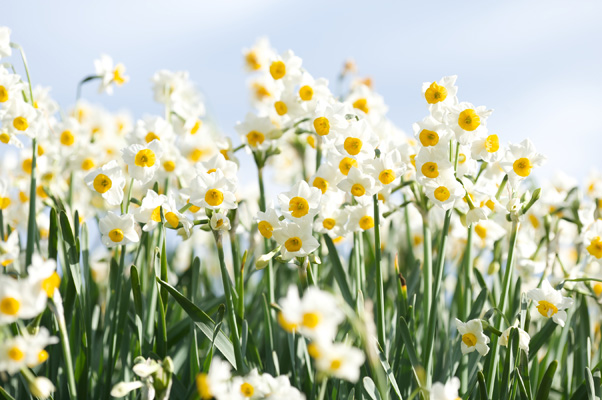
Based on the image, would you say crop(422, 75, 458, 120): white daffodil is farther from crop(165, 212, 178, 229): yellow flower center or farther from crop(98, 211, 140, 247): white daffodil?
crop(98, 211, 140, 247): white daffodil

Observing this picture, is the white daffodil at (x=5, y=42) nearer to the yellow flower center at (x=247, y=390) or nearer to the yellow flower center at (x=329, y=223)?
the yellow flower center at (x=329, y=223)

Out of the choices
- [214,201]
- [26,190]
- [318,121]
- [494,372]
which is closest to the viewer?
[214,201]

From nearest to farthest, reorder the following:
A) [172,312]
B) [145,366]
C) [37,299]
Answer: [37,299] → [145,366] → [172,312]

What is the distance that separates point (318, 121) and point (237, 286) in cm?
65

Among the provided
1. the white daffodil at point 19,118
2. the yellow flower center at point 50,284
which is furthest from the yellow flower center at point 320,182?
the white daffodil at point 19,118

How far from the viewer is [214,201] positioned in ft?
5.60

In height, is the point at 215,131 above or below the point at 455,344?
above

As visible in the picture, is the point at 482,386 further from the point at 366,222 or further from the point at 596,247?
the point at 596,247

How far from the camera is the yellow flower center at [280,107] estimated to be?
93.7 inches

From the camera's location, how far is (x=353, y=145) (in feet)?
6.11

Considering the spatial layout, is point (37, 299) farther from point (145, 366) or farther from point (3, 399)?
point (3, 399)

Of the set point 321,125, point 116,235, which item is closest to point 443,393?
point 321,125

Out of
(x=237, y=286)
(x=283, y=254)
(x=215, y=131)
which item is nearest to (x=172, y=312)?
(x=237, y=286)

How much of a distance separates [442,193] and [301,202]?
0.47 meters
